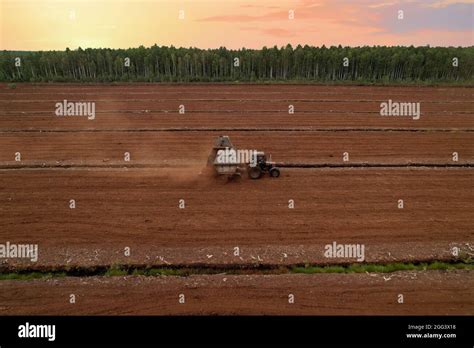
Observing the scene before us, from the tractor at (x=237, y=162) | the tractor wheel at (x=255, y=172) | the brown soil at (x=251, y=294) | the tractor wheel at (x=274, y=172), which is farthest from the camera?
the tractor wheel at (x=274, y=172)

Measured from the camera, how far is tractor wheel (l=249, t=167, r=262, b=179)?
60.5ft

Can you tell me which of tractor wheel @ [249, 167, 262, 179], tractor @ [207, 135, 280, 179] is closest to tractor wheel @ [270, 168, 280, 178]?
tractor @ [207, 135, 280, 179]

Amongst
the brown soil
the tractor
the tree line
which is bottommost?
the brown soil

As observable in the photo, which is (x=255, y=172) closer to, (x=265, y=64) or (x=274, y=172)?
(x=274, y=172)

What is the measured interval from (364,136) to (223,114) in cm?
1207

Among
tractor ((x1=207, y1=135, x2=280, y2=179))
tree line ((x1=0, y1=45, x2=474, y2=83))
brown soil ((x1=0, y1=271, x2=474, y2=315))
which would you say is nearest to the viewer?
brown soil ((x1=0, y1=271, x2=474, y2=315))

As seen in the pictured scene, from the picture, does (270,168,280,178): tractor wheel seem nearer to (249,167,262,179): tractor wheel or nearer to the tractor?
the tractor

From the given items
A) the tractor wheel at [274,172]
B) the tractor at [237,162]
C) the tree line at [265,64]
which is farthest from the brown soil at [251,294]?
the tree line at [265,64]

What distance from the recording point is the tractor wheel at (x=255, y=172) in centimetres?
1845

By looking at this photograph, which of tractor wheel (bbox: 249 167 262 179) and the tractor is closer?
the tractor

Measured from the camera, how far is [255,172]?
18453 mm

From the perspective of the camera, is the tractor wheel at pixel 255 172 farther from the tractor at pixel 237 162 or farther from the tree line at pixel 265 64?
the tree line at pixel 265 64

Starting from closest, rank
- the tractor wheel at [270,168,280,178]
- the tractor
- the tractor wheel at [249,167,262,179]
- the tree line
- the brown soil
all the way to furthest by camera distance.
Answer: the brown soil → the tractor → the tractor wheel at [249,167,262,179] → the tractor wheel at [270,168,280,178] → the tree line

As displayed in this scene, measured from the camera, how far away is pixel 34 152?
22797 millimetres
